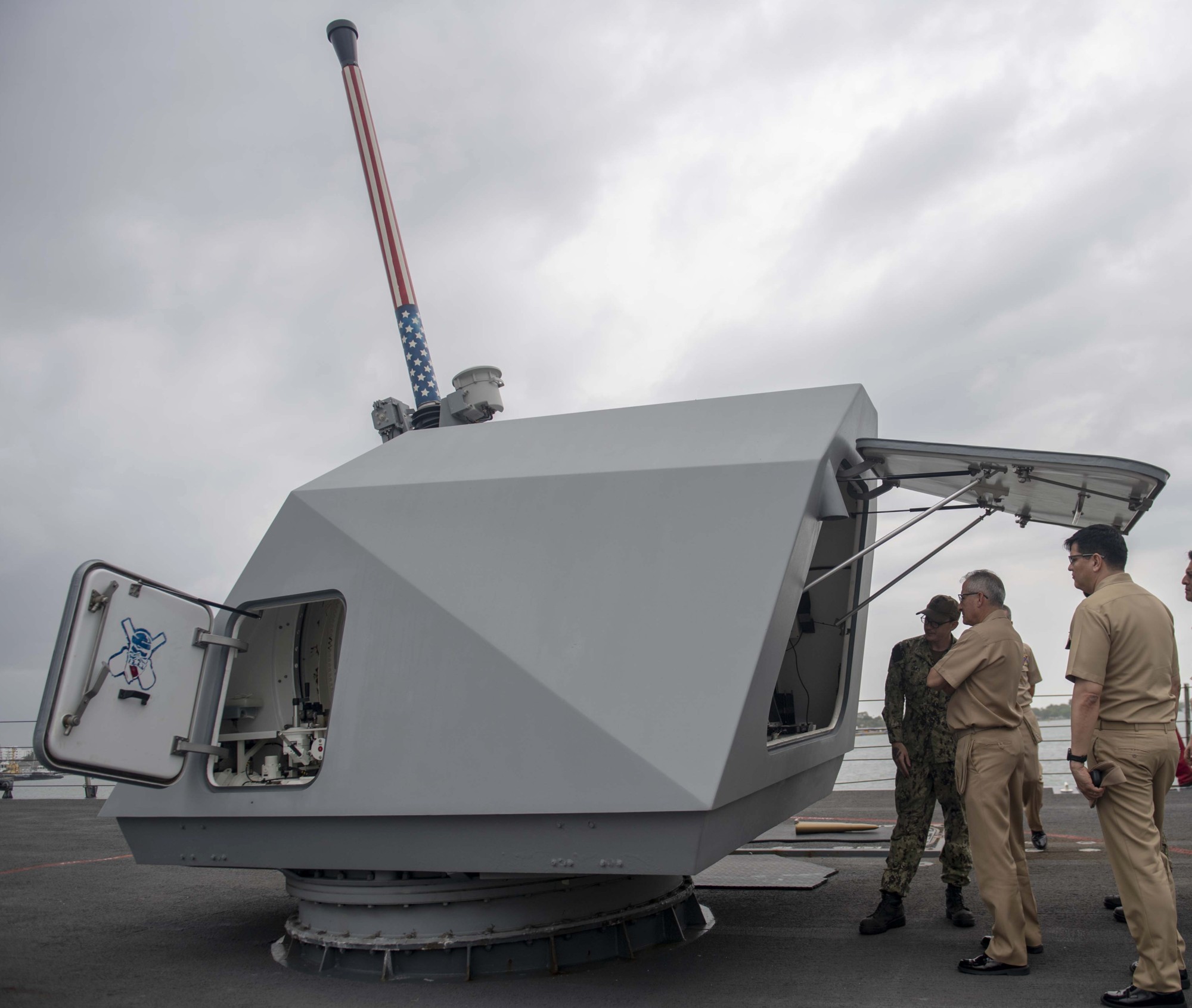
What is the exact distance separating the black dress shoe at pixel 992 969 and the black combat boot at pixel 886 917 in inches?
36.0

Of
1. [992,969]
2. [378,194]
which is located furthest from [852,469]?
[378,194]

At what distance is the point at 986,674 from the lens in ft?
14.7

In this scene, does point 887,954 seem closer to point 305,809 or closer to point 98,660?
point 305,809

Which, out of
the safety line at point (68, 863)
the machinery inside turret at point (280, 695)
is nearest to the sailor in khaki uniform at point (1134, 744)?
the machinery inside turret at point (280, 695)

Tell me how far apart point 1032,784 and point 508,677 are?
4350mm

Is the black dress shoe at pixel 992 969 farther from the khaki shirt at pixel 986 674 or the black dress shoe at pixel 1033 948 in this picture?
the khaki shirt at pixel 986 674

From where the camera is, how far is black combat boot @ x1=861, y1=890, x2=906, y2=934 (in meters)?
5.23

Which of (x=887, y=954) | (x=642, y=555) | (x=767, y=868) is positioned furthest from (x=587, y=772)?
(x=767, y=868)

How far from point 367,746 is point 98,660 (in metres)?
1.30

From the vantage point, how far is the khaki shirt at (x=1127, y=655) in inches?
154

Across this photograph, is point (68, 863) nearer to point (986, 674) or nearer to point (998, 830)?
point (998, 830)

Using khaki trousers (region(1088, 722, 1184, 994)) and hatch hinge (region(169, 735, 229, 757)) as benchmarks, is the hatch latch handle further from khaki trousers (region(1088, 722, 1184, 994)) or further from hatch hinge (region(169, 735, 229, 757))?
khaki trousers (region(1088, 722, 1184, 994))

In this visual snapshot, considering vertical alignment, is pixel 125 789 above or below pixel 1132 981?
above

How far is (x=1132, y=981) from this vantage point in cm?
380
